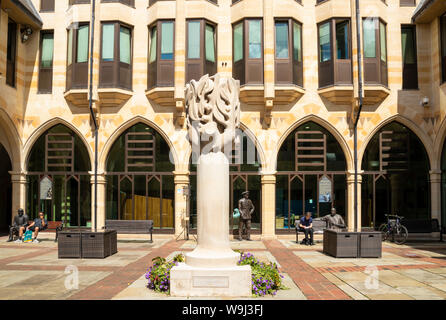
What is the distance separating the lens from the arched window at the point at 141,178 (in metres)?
18.2

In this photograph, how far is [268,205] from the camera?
17.8 m

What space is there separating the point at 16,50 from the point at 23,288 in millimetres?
13715

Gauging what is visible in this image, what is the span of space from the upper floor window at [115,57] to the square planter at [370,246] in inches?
463

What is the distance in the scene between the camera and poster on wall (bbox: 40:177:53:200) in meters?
18.7

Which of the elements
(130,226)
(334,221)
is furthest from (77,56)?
(334,221)

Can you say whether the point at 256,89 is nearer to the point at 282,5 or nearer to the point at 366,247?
the point at 282,5

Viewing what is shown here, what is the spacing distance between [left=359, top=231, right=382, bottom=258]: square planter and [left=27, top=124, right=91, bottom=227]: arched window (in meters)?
12.2

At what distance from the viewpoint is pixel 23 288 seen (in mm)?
7977

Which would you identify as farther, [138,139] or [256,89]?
[138,139]

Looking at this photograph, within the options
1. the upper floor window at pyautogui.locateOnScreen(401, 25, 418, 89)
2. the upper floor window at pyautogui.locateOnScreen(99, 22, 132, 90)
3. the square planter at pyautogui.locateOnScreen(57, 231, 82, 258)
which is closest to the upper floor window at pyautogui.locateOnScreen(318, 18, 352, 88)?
the upper floor window at pyautogui.locateOnScreen(401, 25, 418, 89)

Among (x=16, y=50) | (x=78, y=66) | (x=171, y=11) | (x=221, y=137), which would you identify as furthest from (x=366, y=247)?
(x=16, y=50)

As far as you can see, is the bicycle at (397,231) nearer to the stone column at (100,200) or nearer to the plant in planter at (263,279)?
the plant in planter at (263,279)

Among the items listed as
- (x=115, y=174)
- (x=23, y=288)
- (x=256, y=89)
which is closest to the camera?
(x=23, y=288)

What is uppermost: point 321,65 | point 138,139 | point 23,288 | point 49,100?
point 321,65
